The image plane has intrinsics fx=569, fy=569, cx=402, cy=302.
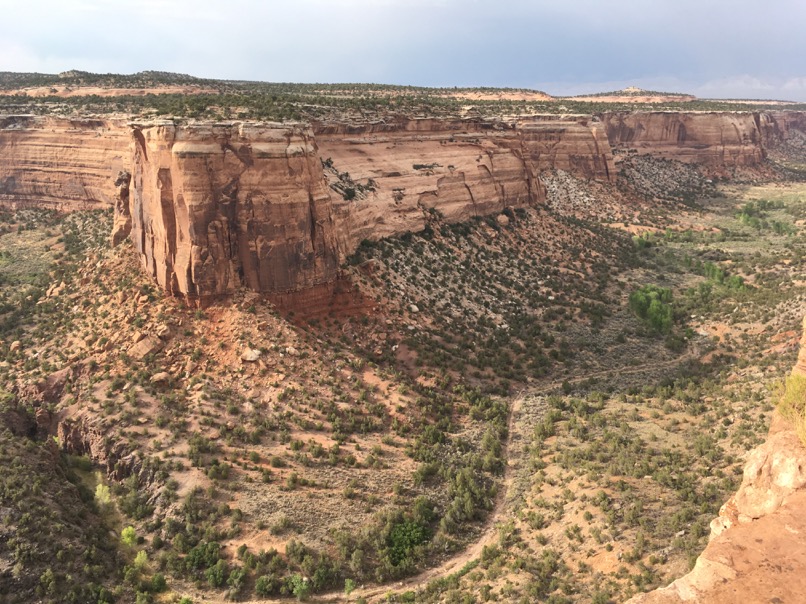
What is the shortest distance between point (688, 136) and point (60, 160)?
95.8 meters

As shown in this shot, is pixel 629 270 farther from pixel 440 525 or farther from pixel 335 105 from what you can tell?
pixel 440 525

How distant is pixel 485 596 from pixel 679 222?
67.9 m

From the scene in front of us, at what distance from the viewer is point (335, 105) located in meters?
44.0

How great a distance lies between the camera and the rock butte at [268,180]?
29.4 metres

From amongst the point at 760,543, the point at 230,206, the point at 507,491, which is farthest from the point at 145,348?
the point at 760,543

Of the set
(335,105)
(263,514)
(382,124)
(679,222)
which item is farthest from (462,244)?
(679,222)

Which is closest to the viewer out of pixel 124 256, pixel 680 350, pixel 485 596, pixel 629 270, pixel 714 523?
pixel 714 523

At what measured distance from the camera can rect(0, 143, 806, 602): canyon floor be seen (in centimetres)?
2008

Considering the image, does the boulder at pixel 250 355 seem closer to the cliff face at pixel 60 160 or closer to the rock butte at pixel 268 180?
the rock butte at pixel 268 180

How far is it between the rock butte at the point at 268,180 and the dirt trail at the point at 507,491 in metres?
13.4

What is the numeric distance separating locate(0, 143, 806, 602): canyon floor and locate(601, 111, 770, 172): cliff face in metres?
59.0


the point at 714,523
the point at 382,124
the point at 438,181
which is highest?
the point at 382,124

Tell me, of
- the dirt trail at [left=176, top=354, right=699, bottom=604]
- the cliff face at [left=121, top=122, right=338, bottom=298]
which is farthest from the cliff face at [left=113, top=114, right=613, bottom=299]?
the dirt trail at [left=176, top=354, right=699, bottom=604]

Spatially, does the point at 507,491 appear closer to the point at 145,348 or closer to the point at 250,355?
the point at 250,355
